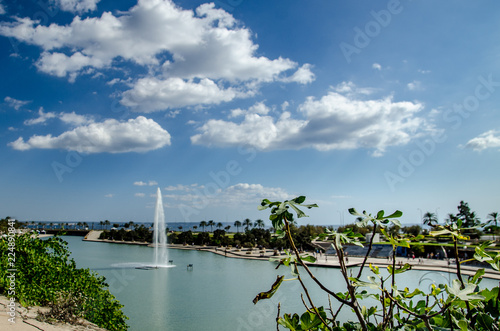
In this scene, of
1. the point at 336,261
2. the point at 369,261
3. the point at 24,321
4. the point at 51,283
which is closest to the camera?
the point at 24,321

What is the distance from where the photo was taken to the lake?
1562 cm

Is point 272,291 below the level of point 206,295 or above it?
above

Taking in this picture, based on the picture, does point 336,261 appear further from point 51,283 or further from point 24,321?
point 24,321

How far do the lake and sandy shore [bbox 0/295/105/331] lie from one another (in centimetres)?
613

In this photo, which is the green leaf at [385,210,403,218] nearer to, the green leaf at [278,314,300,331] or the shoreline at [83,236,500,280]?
the green leaf at [278,314,300,331]

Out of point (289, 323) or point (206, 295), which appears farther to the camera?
point (206, 295)

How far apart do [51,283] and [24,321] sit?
1665 mm

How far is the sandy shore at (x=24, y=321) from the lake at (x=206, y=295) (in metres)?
6.13

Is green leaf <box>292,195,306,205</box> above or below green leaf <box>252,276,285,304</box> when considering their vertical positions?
above

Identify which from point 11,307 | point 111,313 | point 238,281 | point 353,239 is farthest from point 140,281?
point 353,239

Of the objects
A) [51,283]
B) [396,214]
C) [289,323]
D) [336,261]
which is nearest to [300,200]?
[396,214]

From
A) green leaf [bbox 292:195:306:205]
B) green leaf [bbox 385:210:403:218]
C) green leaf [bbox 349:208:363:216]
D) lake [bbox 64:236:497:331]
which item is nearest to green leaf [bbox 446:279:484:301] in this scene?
green leaf [bbox 385:210:403:218]

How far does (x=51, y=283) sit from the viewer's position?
8.76 meters

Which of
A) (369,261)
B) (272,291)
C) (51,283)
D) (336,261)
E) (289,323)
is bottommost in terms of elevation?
(369,261)
